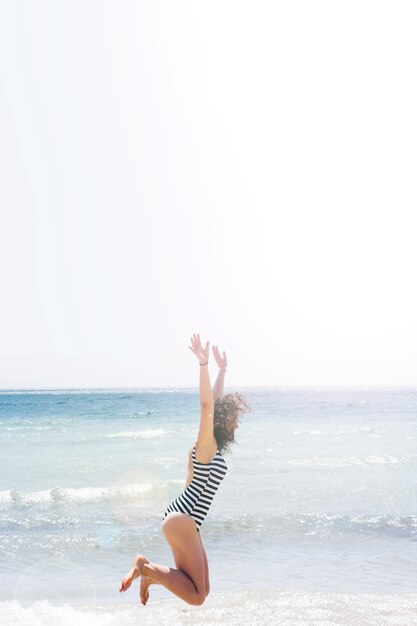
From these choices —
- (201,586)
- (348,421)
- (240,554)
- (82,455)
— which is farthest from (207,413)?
(348,421)

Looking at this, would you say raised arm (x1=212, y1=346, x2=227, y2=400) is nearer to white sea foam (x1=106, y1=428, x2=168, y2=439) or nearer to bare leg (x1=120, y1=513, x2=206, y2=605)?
bare leg (x1=120, y1=513, x2=206, y2=605)

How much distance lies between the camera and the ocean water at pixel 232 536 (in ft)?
28.7

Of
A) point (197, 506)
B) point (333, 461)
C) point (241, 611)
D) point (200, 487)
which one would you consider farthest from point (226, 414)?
point (333, 461)

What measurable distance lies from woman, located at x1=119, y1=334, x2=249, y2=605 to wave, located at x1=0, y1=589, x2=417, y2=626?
129 inches

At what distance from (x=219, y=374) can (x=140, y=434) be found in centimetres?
2886

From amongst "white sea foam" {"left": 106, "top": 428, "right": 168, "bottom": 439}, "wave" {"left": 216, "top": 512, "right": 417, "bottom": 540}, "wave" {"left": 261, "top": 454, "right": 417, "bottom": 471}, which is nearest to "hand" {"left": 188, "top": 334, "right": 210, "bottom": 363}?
"wave" {"left": 216, "top": 512, "right": 417, "bottom": 540}

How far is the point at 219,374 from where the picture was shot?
6348 millimetres

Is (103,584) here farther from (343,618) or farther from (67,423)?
(67,423)

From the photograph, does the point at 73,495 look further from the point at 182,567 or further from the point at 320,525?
the point at 182,567

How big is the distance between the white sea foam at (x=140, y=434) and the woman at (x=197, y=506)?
27498 millimetres

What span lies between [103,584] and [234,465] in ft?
40.0

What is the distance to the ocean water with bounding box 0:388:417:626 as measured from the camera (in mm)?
8750

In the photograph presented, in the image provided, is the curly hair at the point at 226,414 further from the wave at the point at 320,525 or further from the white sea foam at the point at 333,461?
the white sea foam at the point at 333,461

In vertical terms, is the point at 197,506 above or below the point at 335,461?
above
